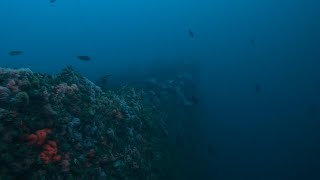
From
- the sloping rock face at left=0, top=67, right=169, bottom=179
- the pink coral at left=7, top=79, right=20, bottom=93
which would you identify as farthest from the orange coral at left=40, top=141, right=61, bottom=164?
the pink coral at left=7, top=79, right=20, bottom=93

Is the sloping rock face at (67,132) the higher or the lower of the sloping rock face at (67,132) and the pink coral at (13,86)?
the lower

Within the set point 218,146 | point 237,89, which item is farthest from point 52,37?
point 218,146

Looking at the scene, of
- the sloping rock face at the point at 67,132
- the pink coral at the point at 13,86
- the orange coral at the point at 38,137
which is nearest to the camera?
the sloping rock face at the point at 67,132

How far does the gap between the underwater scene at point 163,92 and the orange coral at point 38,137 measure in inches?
0.8

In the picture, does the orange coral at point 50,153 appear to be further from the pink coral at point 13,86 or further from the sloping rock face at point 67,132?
the pink coral at point 13,86

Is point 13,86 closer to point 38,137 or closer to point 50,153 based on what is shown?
point 38,137

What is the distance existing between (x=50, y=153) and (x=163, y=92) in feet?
44.9

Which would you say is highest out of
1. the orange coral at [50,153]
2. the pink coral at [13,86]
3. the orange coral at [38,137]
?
the pink coral at [13,86]

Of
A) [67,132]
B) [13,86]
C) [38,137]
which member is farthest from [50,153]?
[13,86]

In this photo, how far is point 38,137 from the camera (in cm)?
545

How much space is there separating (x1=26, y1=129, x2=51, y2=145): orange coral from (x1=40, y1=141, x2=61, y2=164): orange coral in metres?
0.15

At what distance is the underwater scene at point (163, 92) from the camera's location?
6.10m

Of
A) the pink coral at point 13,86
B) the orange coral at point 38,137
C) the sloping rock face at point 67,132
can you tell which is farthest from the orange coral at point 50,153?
the pink coral at point 13,86

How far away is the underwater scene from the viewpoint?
610 cm
